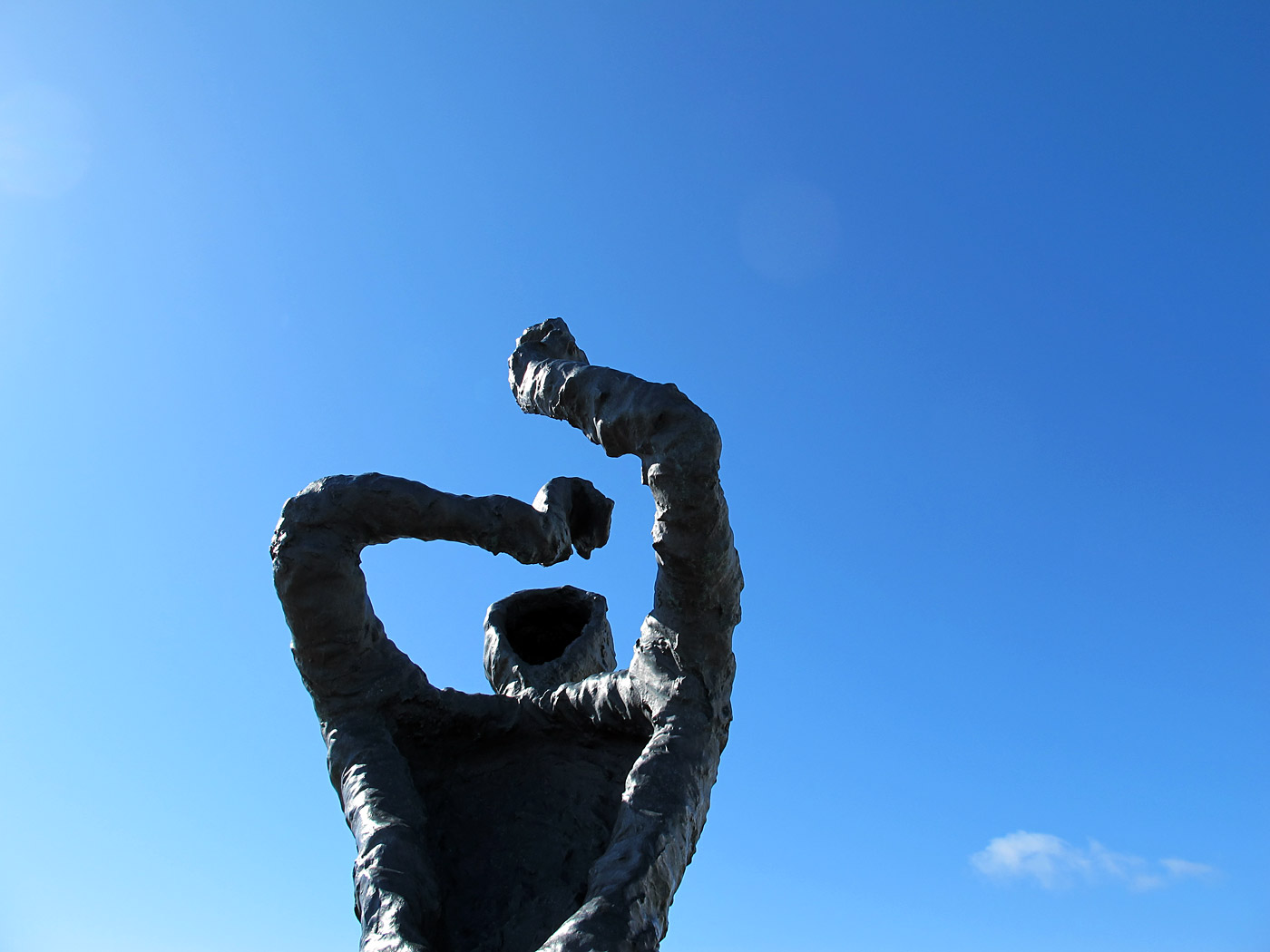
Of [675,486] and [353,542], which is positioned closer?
[675,486]

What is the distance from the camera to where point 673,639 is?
160 inches

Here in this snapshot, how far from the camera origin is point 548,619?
651cm

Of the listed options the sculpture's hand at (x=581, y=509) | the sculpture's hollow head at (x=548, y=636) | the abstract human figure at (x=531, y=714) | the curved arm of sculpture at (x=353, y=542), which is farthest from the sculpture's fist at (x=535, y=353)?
the sculpture's hollow head at (x=548, y=636)

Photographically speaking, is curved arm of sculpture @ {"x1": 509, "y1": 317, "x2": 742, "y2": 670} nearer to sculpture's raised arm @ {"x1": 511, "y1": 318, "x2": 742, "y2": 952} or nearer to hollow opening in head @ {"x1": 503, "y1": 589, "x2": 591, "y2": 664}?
sculpture's raised arm @ {"x1": 511, "y1": 318, "x2": 742, "y2": 952}

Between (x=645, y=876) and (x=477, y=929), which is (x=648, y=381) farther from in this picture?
(x=477, y=929)

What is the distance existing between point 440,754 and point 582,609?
6.88 feet

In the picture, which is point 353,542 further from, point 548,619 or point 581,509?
point 548,619

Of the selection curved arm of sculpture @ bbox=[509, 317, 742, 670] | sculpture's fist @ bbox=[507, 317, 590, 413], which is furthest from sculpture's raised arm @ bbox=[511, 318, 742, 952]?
sculpture's fist @ bbox=[507, 317, 590, 413]

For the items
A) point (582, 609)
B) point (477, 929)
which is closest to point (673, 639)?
point (477, 929)

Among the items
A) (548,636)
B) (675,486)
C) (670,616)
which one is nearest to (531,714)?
(670,616)

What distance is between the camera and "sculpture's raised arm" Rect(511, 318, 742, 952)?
3.48m

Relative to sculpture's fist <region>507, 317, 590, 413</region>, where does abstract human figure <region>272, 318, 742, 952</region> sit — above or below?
below

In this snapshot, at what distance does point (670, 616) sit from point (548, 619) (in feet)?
8.39

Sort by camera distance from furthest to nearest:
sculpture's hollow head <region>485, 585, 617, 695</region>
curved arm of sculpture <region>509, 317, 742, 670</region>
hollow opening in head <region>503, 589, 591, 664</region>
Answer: hollow opening in head <region>503, 589, 591, 664</region>
sculpture's hollow head <region>485, 585, 617, 695</region>
curved arm of sculpture <region>509, 317, 742, 670</region>
